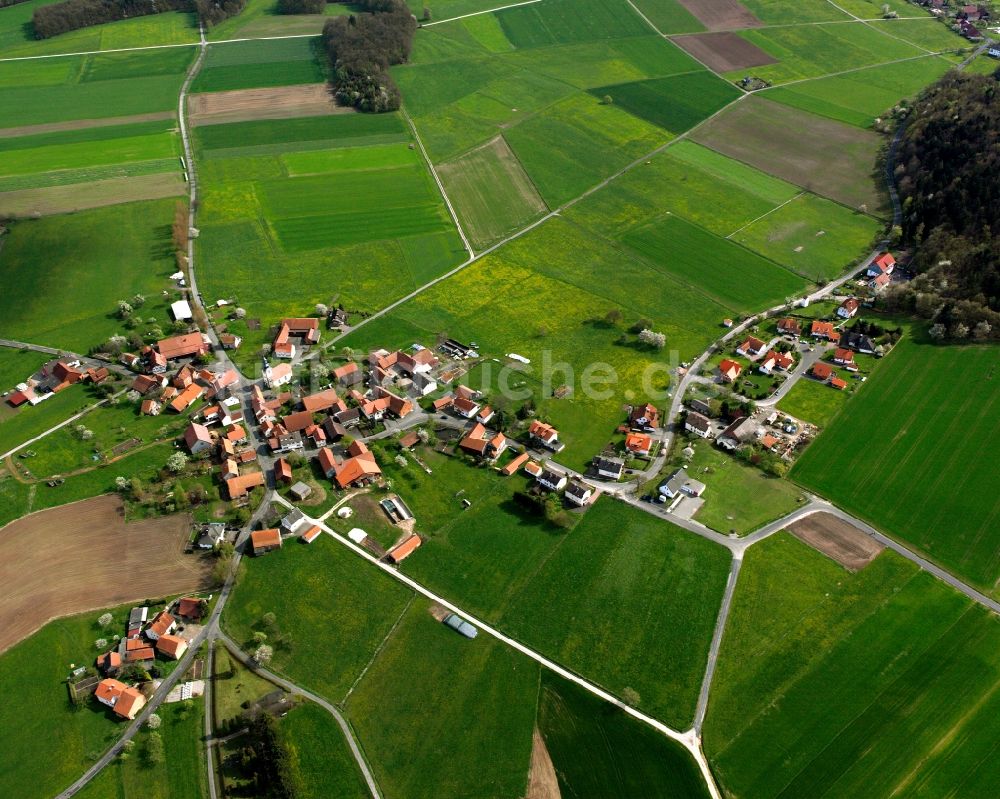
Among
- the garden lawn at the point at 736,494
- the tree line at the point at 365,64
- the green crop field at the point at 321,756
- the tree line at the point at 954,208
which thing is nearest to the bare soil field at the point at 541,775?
the green crop field at the point at 321,756

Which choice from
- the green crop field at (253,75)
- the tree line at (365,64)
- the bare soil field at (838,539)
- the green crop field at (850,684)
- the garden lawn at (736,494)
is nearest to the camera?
the green crop field at (850,684)

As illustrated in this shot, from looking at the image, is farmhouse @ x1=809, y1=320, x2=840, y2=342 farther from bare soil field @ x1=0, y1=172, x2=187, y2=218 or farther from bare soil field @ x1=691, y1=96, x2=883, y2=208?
bare soil field @ x1=0, y1=172, x2=187, y2=218

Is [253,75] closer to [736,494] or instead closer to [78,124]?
[78,124]

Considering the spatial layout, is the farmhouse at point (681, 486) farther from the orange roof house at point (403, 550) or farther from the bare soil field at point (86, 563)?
the bare soil field at point (86, 563)

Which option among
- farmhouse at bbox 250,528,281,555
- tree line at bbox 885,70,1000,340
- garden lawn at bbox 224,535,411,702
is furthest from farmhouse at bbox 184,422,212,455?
tree line at bbox 885,70,1000,340

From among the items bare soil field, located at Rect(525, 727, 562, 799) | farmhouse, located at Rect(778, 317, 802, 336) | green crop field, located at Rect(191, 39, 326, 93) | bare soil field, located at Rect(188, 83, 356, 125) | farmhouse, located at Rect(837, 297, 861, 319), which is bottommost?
bare soil field, located at Rect(525, 727, 562, 799)

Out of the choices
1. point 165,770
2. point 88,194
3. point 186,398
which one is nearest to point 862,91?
point 186,398
